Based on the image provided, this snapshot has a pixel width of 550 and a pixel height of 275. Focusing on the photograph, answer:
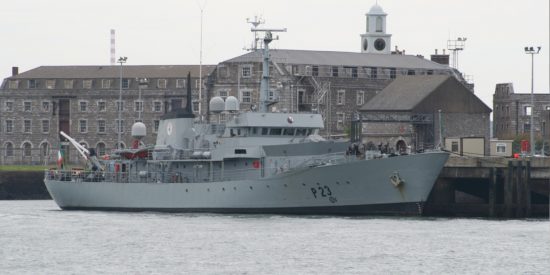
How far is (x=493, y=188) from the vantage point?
66.0m

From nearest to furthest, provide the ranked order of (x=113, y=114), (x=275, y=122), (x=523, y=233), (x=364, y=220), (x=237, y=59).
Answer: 1. (x=523, y=233)
2. (x=364, y=220)
3. (x=275, y=122)
4. (x=237, y=59)
5. (x=113, y=114)

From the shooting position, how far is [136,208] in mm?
71562

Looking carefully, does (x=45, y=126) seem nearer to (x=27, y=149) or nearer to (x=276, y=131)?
(x=27, y=149)

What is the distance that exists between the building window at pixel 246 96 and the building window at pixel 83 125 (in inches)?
621

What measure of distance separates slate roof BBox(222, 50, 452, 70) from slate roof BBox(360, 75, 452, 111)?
588 centimetres

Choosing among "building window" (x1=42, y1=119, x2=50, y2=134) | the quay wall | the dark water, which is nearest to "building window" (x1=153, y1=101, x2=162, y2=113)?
"building window" (x1=42, y1=119, x2=50, y2=134)

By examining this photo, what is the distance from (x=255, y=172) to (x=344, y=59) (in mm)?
40097

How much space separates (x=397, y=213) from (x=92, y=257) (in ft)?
58.3

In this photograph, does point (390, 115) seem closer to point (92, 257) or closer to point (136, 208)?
point (136, 208)

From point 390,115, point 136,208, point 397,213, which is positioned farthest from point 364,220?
point 390,115

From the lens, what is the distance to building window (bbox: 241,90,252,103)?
10350 cm

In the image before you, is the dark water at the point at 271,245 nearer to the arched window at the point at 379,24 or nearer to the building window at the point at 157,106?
the building window at the point at 157,106

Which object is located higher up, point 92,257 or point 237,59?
point 237,59

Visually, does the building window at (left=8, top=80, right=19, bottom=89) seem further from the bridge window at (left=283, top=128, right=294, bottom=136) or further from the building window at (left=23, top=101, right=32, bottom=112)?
the bridge window at (left=283, top=128, right=294, bottom=136)
